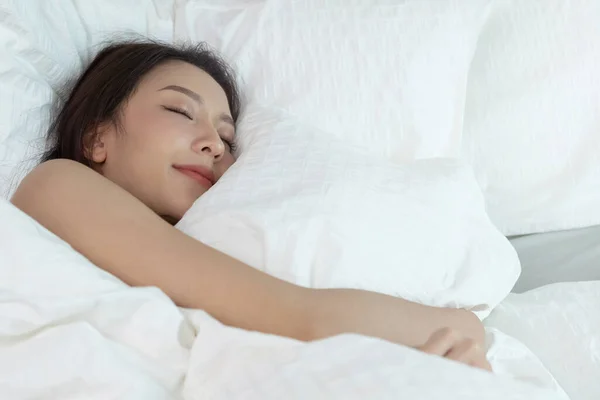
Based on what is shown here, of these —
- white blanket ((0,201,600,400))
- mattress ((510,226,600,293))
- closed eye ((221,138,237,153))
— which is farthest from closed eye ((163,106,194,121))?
mattress ((510,226,600,293))

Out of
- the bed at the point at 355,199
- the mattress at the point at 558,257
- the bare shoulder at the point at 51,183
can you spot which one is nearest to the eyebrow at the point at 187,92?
the bed at the point at 355,199

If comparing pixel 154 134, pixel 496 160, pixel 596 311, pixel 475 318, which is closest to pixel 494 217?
pixel 496 160

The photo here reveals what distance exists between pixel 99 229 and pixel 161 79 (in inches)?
15.4

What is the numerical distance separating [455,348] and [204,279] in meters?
0.31

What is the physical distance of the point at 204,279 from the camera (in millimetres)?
790

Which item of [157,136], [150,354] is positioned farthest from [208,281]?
[157,136]

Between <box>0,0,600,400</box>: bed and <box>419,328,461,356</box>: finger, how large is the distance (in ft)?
0.37

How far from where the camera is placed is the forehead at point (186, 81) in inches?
43.6

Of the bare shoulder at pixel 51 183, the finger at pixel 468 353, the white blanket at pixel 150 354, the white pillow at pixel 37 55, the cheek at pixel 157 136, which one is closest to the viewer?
the white blanket at pixel 150 354

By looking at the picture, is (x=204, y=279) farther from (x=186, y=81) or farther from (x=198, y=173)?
(x=186, y=81)

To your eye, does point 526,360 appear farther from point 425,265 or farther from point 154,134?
point 154,134

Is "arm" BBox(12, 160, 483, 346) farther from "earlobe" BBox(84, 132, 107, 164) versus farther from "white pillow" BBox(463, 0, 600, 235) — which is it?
"white pillow" BBox(463, 0, 600, 235)

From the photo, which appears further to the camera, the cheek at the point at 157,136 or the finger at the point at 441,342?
the cheek at the point at 157,136

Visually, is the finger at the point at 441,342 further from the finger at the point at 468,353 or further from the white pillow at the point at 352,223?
the white pillow at the point at 352,223
